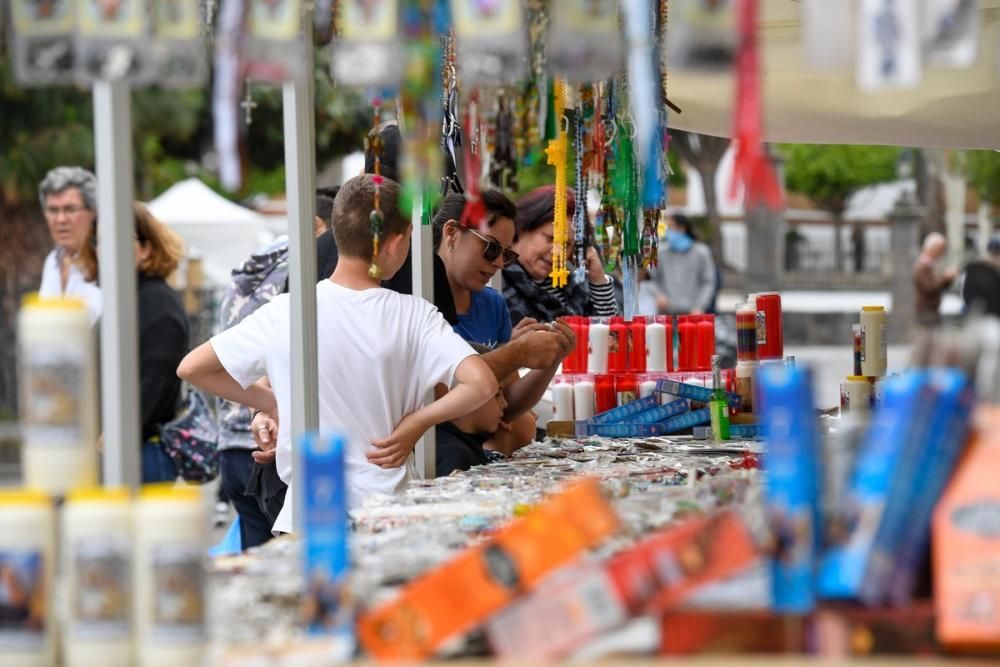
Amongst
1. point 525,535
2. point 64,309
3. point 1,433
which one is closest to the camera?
point 525,535

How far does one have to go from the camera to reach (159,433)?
18.7 ft

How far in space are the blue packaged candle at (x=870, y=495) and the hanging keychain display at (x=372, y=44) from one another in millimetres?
862

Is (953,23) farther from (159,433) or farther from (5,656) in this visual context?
(159,433)

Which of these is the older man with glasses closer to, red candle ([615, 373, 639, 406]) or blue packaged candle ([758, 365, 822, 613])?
red candle ([615, 373, 639, 406])

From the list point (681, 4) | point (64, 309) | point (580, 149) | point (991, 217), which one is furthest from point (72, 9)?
point (991, 217)

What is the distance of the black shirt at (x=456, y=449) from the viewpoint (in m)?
4.89

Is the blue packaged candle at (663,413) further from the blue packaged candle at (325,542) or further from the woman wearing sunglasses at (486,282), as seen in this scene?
the blue packaged candle at (325,542)

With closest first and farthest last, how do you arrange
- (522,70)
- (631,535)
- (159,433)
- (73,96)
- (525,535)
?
(525,535) < (522,70) < (631,535) < (159,433) < (73,96)

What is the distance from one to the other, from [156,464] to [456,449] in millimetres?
1319

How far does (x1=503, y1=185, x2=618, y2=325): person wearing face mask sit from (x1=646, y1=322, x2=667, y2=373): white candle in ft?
1.15

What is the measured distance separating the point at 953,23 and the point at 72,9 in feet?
4.08

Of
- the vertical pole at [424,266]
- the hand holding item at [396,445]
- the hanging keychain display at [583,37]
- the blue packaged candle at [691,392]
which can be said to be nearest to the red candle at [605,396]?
the blue packaged candle at [691,392]

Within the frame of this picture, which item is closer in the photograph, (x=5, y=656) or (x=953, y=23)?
(x=5, y=656)

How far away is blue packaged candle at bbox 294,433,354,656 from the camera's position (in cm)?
210
